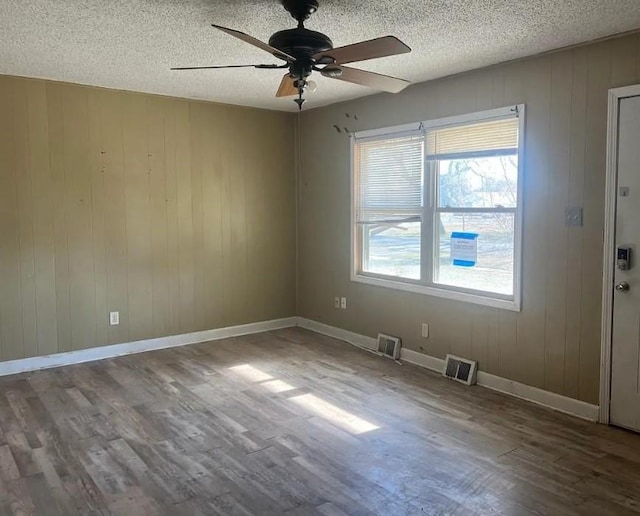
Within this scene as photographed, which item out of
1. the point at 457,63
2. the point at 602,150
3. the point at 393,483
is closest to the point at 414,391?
the point at 393,483

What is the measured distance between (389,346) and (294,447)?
1.97 metres

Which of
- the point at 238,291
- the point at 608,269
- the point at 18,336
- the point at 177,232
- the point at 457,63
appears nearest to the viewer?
the point at 608,269

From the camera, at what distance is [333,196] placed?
5574 millimetres

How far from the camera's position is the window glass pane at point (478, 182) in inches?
155

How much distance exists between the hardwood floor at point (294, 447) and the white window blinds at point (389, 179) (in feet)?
4.67

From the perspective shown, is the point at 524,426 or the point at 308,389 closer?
the point at 524,426

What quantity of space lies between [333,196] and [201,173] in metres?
1.36

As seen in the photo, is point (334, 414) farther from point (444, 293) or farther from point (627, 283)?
point (627, 283)

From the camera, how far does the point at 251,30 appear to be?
3.17 meters

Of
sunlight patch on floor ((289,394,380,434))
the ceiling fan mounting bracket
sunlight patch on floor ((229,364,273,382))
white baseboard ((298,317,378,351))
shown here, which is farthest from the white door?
sunlight patch on floor ((229,364,273,382))

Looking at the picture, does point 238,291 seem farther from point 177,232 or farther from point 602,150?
point 602,150

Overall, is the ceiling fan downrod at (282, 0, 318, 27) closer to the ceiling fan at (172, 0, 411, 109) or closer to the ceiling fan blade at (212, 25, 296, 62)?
the ceiling fan at (172, 0, 411, 109)

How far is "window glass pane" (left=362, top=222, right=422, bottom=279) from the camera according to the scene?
15.6 feet

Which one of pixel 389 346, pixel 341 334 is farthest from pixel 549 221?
pixel 341 334
